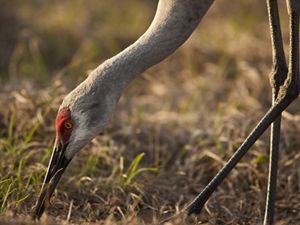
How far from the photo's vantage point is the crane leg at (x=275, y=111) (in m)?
5.64

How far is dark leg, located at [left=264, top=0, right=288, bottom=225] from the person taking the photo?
580 cm

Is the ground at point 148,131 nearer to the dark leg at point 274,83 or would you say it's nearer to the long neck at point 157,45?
the dark leg at point 274,83

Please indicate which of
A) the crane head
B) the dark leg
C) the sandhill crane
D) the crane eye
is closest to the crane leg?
the sandhill crane

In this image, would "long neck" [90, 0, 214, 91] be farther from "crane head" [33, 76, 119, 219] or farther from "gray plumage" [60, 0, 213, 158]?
"crane head" [33, 76, 119, 219]

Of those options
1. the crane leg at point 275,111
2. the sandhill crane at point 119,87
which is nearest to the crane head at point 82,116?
the sandhill crane at point 119,87

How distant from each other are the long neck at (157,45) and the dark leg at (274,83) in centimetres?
57

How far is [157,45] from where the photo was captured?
5613 mm

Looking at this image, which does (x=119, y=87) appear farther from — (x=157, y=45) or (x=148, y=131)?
(x=148, y=131)

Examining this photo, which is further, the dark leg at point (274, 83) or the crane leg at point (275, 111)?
the dark leg at point (274, 83)

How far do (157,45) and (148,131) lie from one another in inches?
75.5

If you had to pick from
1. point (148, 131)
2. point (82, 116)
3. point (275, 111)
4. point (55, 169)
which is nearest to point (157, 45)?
point (82, 116)

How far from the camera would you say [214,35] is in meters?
10.7

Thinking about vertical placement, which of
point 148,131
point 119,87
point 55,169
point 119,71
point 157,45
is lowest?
point 148,131

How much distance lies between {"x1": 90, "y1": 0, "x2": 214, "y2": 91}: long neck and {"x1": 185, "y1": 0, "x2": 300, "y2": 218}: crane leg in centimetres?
64
